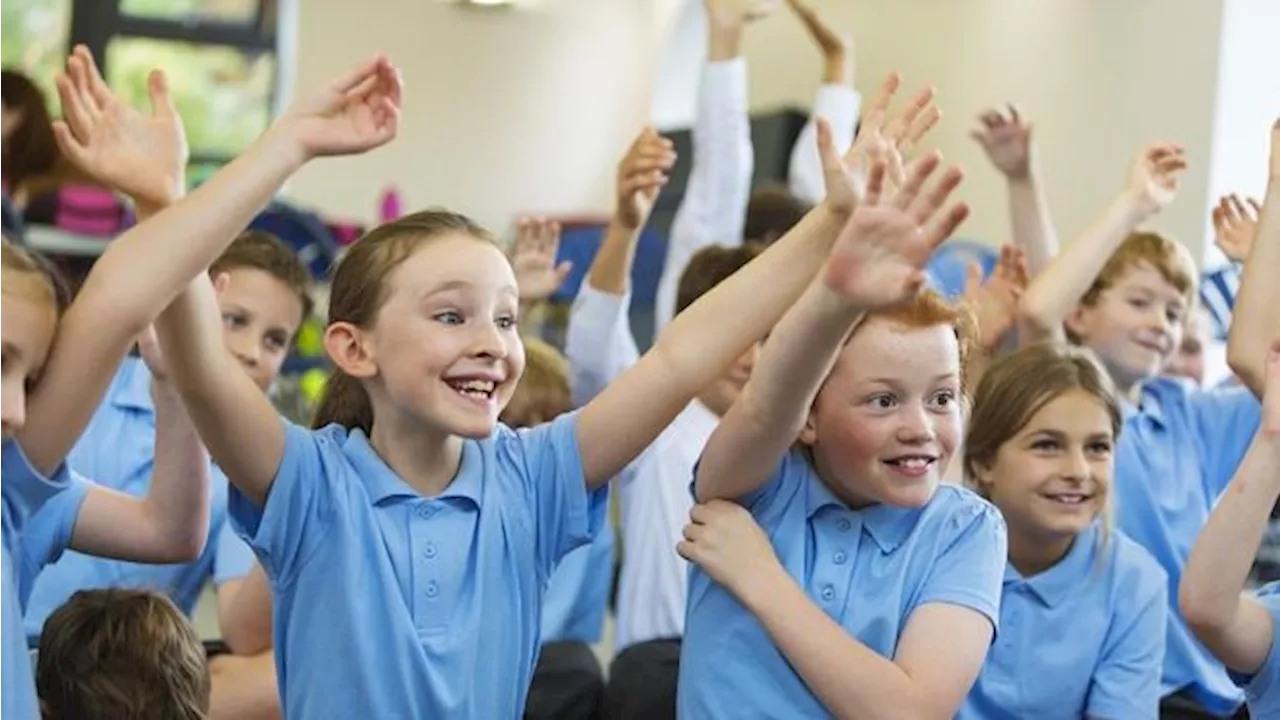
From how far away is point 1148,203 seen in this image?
3.12m

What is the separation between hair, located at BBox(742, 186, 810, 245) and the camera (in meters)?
3.95

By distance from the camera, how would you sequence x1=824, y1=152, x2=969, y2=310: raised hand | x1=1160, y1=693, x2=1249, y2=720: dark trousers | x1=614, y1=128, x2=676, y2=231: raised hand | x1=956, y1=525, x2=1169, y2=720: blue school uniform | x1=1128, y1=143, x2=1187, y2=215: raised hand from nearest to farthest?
x1=824, y1=152, x2=969, y2=310: raised hand
x1=956, y1=525, x2=1169, y2=720: blue school uniform
x1=614, y1=128, x2=676, y2=231: raised hand
x1=1160, y1=693, x2=1249, y2=720: dark trousers
x1=1128, y1=143, x2=1187, y2=215: raised hand

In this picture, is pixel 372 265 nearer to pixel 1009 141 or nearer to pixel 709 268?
pixel 709 268

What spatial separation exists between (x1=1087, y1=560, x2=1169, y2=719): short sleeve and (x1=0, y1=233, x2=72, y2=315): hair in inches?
53.6

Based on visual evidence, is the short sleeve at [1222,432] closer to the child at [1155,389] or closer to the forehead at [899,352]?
the child at [1155,389]

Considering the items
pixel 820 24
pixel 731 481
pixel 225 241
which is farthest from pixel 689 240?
pixel 225 241

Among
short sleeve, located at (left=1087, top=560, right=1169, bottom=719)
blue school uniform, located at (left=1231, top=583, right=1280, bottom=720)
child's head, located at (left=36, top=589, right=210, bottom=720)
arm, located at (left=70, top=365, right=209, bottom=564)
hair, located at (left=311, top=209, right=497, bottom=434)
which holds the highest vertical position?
hair, located at (left=311, top=209, right=497, bottom=434)

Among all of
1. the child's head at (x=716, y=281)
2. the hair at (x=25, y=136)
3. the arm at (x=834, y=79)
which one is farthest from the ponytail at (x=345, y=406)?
the hair at (x=25, y=136)

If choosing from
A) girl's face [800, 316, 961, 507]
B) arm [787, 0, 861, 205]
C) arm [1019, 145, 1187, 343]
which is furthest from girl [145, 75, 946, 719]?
arm [787, 0, 861, 205]

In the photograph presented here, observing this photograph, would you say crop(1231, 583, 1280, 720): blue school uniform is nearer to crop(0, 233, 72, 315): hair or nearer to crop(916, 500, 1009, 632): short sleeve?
crop(916, 500, 1009, 632): short sleeve

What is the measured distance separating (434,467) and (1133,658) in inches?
40.1

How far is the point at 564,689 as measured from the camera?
2924mm

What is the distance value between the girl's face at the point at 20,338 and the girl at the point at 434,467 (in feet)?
0.36

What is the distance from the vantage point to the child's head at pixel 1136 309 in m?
3.26
